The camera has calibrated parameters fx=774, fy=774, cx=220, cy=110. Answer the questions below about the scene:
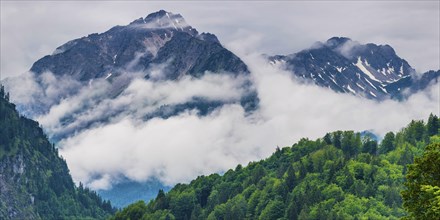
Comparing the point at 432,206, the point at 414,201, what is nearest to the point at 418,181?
the point at 414,201

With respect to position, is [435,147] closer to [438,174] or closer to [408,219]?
[438,174]

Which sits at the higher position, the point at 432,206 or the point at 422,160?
the point at 422,160

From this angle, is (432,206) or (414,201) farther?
(414,201)

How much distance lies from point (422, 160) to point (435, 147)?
1327mm

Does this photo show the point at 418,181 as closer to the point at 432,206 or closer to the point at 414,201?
the point at 414,201

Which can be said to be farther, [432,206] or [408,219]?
[408,219]

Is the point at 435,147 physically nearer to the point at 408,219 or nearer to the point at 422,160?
the point at 422,160

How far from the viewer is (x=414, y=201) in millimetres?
55688

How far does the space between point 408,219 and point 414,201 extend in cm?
138

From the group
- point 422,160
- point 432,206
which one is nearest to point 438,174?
point 422,160

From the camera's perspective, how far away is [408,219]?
55812mm

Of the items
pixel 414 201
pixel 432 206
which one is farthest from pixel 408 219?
pixel 432 206

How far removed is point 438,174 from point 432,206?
498 centimetres

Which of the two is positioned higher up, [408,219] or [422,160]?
[422,160]
